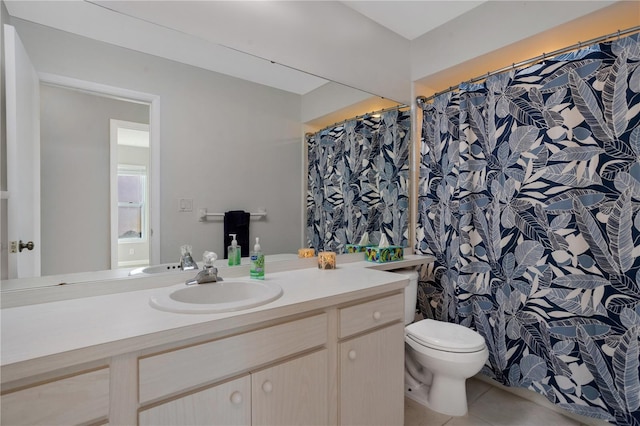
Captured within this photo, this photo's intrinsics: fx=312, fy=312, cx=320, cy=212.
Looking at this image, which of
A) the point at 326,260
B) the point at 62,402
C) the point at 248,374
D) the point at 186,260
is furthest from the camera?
the point at 326,260

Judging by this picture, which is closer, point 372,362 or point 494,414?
point 372,362

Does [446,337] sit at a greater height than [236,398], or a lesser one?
lesser

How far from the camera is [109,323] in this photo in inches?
36.2

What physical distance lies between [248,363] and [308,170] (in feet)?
3.82

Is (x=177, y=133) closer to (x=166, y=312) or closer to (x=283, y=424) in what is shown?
(x=166, y=312)

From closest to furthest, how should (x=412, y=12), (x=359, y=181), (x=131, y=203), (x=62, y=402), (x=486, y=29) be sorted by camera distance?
(x=62, y=402) < (x=131, y=203) < (x=486, y=29) < (x=412, y=12) < (x=359, y=181)

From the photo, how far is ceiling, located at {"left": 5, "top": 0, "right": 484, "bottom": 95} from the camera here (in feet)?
3.98

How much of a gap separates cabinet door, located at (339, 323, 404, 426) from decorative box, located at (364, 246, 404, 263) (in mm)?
612

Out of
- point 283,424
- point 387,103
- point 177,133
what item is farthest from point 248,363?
point 387,103

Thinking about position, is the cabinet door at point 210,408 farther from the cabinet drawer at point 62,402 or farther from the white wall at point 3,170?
the white wall at point 3,170

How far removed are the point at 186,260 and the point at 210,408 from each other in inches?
27.1

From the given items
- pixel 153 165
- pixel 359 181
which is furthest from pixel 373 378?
pixel 153 165

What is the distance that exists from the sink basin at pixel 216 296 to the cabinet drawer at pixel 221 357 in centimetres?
10

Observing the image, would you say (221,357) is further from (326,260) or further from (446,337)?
(446,337)
